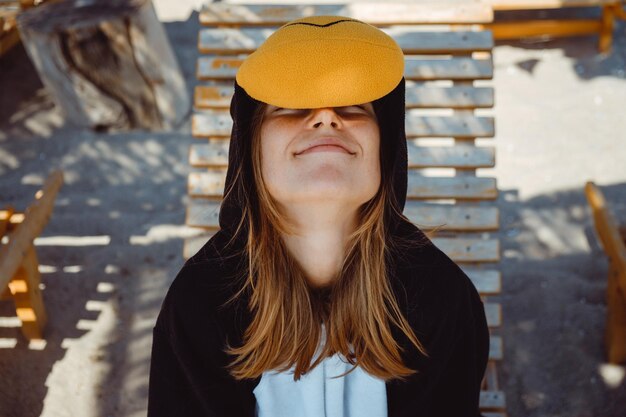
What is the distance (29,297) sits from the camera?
3086 mm

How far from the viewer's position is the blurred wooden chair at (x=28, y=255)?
2.88 m

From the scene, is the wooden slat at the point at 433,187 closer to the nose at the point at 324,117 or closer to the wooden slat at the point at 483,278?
the wooden slat at the point at 483,278

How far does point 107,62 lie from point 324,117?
3.09m

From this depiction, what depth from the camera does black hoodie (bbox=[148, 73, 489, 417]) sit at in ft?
5.95

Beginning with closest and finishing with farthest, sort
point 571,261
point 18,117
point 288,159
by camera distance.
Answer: point 288,159
point 571,261
point 18,117

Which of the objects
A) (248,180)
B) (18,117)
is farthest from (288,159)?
(18,117)

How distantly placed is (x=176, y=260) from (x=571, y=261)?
195 centimetres

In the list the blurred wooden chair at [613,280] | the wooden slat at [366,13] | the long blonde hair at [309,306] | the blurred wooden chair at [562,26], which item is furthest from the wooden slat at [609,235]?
the blurred wooden chair at [562,26]

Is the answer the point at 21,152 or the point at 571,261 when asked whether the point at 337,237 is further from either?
the point at 21,152

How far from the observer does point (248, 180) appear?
1813 mm

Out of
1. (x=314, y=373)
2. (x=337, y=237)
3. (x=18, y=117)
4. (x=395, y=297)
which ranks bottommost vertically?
(x=314, y=373)

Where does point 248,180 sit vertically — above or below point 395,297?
above

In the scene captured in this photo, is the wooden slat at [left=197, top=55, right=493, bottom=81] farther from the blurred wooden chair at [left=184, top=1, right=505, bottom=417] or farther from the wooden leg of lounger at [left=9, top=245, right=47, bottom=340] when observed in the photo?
the wooden leg of lounger at [left=9, top=245, right=47, bottom=340]

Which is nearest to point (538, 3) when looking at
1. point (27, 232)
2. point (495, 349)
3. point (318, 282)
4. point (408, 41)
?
point (408, 41)
